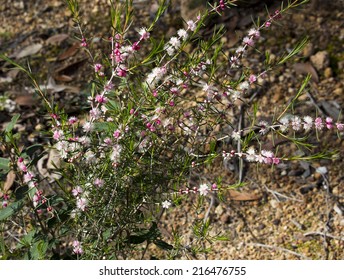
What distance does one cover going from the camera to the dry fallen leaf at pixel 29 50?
11.6ft

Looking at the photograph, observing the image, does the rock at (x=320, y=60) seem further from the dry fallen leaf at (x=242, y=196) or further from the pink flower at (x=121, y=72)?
the pink flower at (x=121, y=72)

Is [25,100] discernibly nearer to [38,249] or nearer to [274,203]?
[274,203]

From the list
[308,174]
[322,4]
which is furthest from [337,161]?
[322,4]

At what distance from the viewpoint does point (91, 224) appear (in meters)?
1.74

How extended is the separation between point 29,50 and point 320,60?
1.74m

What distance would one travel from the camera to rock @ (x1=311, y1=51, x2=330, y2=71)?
3.22 meters

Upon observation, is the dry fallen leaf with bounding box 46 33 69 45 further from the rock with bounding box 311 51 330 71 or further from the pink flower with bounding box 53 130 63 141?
the pink flower with bounding box 53 130 63 141

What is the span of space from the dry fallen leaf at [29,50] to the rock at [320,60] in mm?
1647

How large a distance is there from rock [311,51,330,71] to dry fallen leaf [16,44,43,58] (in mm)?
1647

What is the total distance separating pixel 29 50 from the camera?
357 centimetres

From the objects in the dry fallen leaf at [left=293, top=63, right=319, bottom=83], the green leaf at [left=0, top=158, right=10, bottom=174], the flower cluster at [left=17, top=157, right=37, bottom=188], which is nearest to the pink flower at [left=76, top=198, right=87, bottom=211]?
the flower cluster at [left=17, top=157, right=37, bottom=188]

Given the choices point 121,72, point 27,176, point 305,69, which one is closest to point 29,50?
point 305,69

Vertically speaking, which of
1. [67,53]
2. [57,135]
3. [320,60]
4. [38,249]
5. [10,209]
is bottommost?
[320,60]

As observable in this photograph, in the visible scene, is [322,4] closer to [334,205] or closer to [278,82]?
[278,82]
